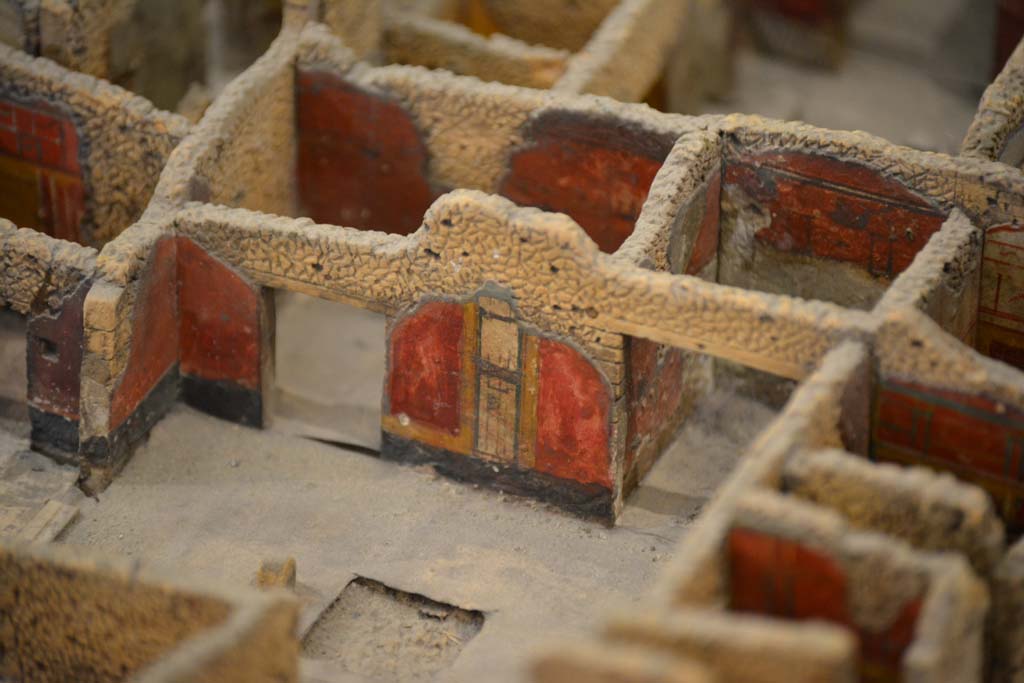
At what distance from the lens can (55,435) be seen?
1580 centimetres

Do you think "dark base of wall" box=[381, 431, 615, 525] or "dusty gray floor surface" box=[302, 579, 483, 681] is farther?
"dark base of wall" box=[381, 431, 615, 525]

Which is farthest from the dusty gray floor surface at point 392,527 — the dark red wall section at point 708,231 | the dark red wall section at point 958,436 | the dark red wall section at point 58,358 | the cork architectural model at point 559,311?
the dark red wall section at point 958,436

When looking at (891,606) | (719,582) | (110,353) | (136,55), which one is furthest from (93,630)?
(136,55)

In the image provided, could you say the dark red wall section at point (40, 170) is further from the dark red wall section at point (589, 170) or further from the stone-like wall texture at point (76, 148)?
the dark red wall section at point (589, 170)

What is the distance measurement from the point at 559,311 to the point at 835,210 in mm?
2336

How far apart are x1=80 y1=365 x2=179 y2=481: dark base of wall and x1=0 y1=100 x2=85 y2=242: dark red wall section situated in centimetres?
162

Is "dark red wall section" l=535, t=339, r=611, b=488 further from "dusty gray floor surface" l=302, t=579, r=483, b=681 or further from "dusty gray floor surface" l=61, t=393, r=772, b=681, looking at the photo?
"dusty gray floor surface" l=302, t=579, r=483, b=681

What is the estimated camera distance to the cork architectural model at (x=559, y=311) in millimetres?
12109

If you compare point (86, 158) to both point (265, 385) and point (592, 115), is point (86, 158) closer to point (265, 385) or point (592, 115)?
point (265, 385)

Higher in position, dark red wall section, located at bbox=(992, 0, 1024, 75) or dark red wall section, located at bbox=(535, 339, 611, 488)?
dark red wall section, located at bbox=(992, 0, 1024, 75)

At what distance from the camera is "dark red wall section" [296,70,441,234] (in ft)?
56.2

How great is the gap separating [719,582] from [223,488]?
15.4 feet

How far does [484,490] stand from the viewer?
15.6 m

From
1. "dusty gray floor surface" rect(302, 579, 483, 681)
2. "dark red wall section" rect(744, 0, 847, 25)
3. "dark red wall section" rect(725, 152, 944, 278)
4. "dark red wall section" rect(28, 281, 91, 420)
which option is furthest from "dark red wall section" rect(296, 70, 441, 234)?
"dark red wall section" rect(744, 0, 847, 25)
